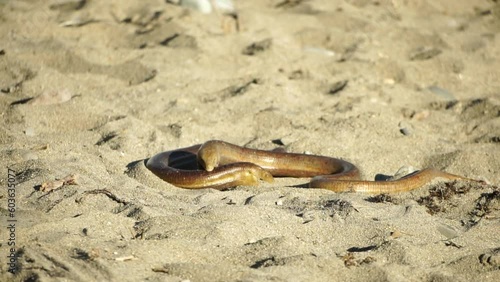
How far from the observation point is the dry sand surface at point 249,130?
4355 mm

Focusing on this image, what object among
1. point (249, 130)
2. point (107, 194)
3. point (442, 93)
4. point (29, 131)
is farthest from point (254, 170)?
point (442, 93)

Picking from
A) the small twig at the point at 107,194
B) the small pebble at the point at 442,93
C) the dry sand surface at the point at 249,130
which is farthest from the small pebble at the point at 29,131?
the small pebble at the point at 442,93

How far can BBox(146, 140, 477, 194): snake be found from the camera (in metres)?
5.88

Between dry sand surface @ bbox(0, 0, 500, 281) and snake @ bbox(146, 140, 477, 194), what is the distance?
A: 13cm

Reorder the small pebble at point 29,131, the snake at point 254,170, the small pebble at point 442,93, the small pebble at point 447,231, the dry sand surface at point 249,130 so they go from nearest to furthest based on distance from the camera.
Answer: the dry sand surface at point 249,130 < the small pebble at point 447,231 < the snake at point 254,170 < the small pebble at point 29,131 < the small pebble at point 442,93

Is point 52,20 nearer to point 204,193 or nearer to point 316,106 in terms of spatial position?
point 316,106

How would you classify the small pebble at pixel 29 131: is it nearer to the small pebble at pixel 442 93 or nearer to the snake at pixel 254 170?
the snake at pixel 254 170

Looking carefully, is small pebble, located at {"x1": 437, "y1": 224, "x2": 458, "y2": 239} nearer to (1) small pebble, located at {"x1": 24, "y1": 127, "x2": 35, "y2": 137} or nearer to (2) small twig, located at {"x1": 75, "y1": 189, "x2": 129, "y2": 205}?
(2) small twig, located at {"x1": 75, "y1": 189, "x2": 129, "y2": 205}

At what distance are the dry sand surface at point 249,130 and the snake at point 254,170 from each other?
133mm

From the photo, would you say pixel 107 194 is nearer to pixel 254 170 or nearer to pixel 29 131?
pixel 254 170

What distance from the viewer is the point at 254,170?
6.07 meters

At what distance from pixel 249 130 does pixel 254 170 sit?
954 millimetres

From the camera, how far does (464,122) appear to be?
7.34 metres

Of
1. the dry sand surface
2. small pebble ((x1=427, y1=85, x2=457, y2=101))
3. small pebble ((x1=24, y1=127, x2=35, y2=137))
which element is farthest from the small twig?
small pebble ((x1=427, y1=85, x2=457, y2=101))
